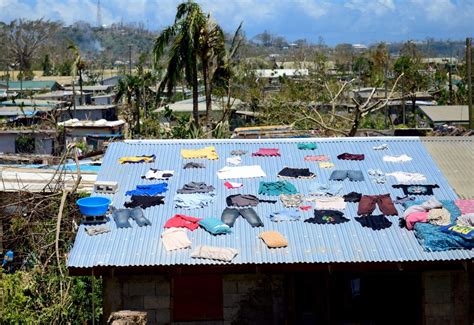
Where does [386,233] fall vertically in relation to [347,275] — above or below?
above

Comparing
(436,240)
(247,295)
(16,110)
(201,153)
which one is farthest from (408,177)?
(16,110)

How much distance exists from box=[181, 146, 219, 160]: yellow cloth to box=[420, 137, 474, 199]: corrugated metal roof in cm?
415

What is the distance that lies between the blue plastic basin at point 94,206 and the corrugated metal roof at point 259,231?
0.86 ft

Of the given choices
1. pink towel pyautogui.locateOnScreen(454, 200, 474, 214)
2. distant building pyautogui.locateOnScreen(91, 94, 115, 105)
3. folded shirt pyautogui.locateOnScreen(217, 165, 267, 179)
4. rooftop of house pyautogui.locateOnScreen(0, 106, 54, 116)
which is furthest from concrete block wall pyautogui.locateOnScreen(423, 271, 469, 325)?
distant building pyautogui.locateOnScreen(91, 94, 115, 105)

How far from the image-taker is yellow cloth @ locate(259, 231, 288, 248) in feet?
39.0

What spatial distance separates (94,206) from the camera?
12289mm

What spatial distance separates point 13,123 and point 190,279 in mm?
27987

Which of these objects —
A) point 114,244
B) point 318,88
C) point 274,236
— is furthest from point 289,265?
point 318,88

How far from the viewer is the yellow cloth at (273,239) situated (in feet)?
39.0

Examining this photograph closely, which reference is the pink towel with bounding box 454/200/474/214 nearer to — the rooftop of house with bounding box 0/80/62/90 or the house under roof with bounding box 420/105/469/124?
the house under roof with bounding box 420/105/469/124

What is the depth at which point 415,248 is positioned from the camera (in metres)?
11.9

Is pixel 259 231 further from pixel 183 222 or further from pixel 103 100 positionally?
pixel 103 100

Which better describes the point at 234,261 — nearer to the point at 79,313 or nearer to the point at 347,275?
the point at 347,275

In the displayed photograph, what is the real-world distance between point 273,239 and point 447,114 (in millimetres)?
30614
